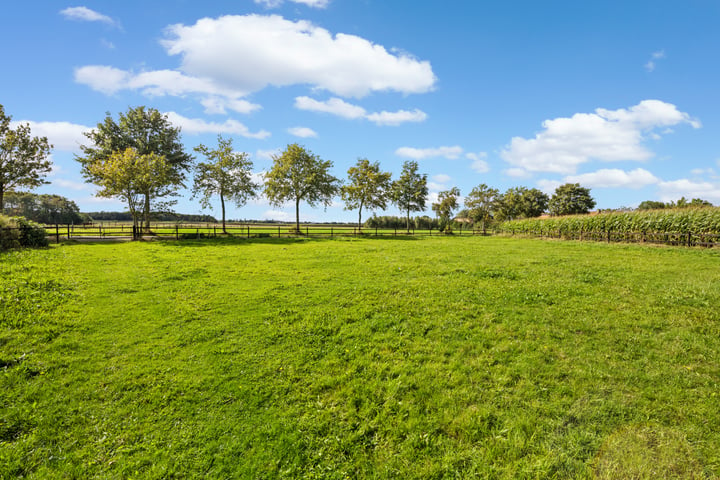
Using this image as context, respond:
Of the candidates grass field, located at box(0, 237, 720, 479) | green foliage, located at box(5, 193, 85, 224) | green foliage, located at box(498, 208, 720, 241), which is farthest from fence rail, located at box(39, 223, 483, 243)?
green foliage, located at box(5, 193, 85, 224)

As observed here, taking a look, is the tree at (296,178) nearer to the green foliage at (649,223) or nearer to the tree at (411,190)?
the tree at (411,190)

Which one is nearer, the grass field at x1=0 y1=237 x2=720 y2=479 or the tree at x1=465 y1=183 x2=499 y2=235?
the grass field at x1=0 y1=237 x2=720 y2=479

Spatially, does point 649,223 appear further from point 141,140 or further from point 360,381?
point 141,140

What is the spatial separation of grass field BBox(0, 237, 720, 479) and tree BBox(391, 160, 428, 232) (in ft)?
145

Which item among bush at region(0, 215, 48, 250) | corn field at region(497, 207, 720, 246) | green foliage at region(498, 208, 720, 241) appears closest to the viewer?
bush at region(0, 215, 48, 250)

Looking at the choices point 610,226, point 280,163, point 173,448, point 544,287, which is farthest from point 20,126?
point 610,226

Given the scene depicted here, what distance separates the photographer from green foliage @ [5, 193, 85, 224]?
8269 centimetres

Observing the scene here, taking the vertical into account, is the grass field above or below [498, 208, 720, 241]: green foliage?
below

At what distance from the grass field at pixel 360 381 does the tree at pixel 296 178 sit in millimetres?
34150

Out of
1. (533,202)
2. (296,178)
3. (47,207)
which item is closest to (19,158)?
(296,178)

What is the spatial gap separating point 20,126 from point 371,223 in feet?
259

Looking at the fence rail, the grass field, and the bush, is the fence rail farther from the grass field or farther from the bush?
the grass field

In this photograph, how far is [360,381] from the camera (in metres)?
5.49

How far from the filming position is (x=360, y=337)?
7.09 m
